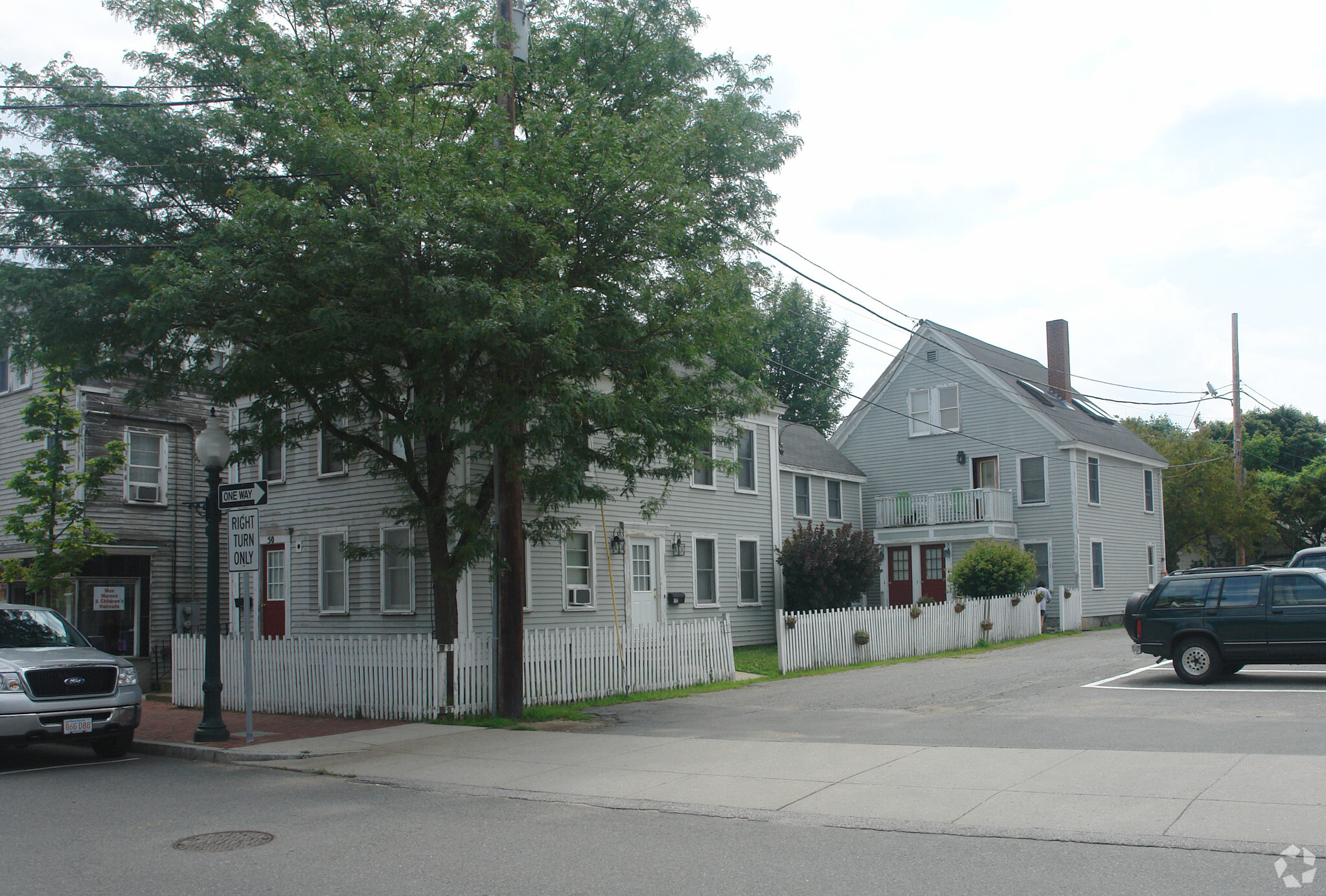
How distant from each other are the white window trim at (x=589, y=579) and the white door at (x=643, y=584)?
3.55 ft

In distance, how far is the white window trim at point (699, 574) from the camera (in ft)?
78.8

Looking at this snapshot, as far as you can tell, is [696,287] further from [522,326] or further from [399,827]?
[399,827]

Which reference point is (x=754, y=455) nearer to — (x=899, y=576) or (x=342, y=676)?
(x=899, y=576)

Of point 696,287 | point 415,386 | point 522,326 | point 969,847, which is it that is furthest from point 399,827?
point 696,287

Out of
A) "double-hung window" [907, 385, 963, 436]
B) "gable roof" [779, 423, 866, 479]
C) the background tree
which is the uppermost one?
the background tree

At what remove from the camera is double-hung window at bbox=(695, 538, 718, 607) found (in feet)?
80.2

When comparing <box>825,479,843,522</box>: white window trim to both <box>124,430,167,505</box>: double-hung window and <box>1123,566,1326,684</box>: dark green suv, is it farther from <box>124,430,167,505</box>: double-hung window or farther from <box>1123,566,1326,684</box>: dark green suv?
<box>124,430,167,505</box>: double-hung window

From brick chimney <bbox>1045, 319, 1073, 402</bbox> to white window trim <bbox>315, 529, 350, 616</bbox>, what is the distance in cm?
2498

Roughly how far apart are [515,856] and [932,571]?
27363mm

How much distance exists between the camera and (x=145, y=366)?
13.7 metres

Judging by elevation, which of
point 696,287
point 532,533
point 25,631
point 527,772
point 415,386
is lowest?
point 527,772

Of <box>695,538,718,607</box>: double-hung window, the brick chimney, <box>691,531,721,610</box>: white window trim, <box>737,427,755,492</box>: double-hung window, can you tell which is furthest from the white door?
the brick chimney

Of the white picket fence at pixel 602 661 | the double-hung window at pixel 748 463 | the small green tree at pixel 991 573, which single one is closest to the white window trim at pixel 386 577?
the white picket fence at pixel 602 661

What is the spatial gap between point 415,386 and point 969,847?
28.6 ft
